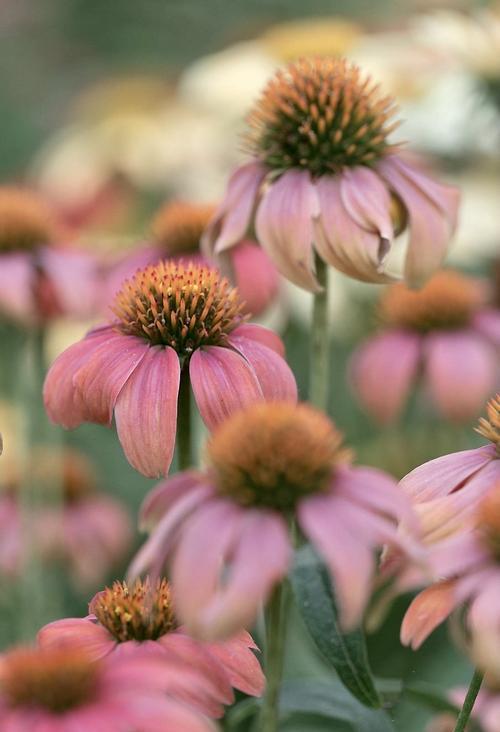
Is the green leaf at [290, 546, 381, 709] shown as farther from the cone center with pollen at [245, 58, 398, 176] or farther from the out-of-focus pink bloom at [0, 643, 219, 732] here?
the cone center with pollen at [245, 58, 398, 176]

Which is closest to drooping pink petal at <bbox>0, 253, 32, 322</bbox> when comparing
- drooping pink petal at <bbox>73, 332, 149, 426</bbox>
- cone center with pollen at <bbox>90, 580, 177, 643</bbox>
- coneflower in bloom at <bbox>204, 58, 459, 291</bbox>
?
coneflower in bloom at <bbox>204, 58, 459, 291</bbox>

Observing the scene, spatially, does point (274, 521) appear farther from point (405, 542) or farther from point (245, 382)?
point (245, 382)

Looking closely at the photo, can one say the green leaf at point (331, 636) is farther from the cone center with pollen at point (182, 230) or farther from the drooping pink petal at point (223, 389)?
the cone center with pollen at point (182, 230)

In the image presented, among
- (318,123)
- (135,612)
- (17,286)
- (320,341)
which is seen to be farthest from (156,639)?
(17,286)

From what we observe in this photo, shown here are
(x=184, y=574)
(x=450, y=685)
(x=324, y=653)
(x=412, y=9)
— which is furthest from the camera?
(x=412, y=9)

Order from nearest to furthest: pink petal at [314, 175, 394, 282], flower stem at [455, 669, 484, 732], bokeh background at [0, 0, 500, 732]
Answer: flower stem at [455, 669, 484, 732] → pink petal at [314, 175, 394, 282] → bokeh background at [0, 0, 500, 732]

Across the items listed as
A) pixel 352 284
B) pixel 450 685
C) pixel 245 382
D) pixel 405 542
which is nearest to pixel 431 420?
pixel 352 284

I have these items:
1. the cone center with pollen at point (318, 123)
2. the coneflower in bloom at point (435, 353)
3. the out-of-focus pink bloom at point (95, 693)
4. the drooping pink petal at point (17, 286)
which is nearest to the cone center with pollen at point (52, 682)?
the out-of-focus pink bloom at point (95, 693)
